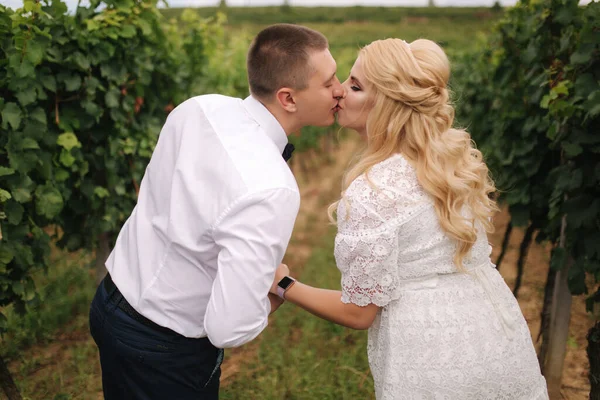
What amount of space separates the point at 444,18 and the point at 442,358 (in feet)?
137

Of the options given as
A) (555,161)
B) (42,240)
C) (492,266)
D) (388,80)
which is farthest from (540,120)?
(42,240)

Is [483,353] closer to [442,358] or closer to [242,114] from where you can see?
[442,358]

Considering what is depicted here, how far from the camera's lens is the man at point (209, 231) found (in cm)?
175

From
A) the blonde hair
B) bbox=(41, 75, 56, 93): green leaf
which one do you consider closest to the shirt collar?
the blonde hair

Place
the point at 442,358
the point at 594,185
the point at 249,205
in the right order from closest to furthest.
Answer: the point at 249,205
the point at 442,358
the point at 594,185

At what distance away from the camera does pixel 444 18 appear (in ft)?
133

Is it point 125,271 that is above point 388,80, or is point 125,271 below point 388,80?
below

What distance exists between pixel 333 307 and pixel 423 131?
707mm

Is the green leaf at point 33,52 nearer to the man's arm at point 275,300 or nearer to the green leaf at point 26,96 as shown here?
the green leaf at point 26,96

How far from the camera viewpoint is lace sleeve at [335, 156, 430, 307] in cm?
194

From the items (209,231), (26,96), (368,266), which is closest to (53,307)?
(26,96)

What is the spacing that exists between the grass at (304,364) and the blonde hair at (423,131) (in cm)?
204

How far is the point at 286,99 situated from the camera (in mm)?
2146

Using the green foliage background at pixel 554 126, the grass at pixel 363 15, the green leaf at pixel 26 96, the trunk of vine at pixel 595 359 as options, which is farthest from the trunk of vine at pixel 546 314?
the grass at pixel 363 15
